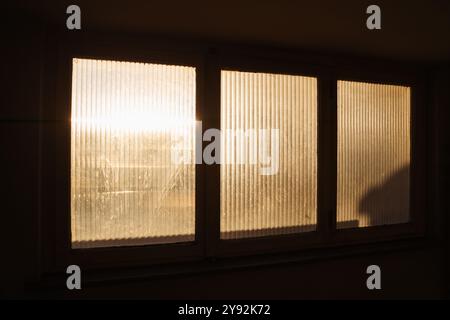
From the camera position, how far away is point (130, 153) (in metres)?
1.53

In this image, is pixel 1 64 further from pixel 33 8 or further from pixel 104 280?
pixel 104 280

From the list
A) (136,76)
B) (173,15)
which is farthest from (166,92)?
(173,15)

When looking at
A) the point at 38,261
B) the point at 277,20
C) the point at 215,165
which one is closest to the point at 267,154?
the point at 215,165

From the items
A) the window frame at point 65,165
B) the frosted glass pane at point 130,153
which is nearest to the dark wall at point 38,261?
the window frame at point 65,165

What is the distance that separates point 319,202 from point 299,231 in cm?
18

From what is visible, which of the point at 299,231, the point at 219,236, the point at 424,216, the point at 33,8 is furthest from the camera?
the point at 424,216

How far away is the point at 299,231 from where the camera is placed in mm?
1813

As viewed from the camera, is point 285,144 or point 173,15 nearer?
point 173,15

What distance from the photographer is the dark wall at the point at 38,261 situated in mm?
1341

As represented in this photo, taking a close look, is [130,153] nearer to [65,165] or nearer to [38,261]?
[65,165]

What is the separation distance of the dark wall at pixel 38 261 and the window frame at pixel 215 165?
0.18 feet

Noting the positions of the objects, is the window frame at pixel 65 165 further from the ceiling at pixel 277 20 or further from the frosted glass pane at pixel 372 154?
the frosted glass pane at pixel 372 154

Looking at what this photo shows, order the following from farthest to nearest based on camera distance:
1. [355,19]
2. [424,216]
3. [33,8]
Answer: [424,216]
[355,19]
[33,8]
